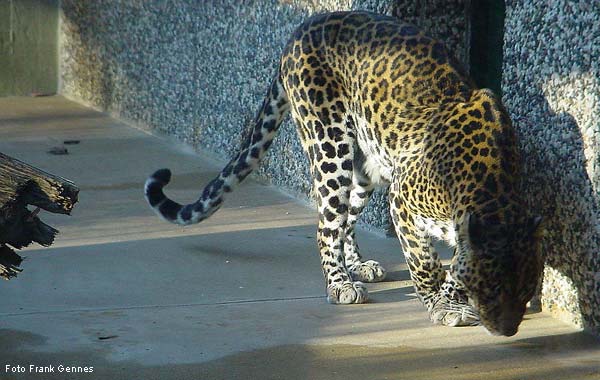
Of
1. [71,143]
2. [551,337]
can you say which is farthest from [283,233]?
[71,143]

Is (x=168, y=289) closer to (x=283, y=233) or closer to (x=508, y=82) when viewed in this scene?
(x=283, y=233)

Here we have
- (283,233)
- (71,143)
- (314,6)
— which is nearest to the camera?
(283,233)

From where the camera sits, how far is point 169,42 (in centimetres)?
1155

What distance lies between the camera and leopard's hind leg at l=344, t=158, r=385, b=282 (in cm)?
720

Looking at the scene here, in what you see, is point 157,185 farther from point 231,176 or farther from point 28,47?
point 28,47

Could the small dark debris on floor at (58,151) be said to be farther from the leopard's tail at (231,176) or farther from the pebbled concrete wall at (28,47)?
the leopard's tail at (231,176)

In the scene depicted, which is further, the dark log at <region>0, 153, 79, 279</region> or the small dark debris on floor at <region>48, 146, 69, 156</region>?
the small dark debris on floor at <region>48, 146, 69, 156</region>

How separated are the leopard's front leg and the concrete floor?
86 millimetres

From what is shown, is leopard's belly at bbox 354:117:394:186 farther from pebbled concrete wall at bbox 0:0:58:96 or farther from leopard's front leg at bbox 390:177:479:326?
pebbled concrete wall at bbox 0:0:58:96

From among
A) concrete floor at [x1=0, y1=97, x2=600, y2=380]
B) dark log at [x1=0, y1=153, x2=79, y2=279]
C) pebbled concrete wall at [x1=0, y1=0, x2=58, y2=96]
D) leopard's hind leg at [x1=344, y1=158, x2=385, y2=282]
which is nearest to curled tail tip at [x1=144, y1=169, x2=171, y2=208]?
concrete floor at [x1=0, y1=97, x2=600, y2=380]

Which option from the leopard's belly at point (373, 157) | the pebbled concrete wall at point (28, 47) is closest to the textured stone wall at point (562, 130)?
the leopard's belly at point (373, 157)

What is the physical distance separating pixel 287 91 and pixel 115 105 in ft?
20.5

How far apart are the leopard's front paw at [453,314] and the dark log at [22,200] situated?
7.17ft

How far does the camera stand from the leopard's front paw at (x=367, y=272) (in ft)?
23.6
